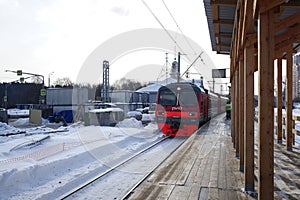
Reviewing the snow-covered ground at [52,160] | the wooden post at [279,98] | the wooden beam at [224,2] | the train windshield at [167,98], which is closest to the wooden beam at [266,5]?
the wooden beam at [224,2]

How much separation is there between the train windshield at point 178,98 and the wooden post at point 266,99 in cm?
1102

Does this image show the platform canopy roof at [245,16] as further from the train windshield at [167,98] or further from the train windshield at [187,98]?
the train windshield at [167,98]

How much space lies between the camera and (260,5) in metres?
3.24

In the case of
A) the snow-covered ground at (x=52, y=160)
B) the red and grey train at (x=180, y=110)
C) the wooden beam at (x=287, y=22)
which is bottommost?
the snow-covered ground at (x=52, y=160)

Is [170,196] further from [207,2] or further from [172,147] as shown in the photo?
[172,147]

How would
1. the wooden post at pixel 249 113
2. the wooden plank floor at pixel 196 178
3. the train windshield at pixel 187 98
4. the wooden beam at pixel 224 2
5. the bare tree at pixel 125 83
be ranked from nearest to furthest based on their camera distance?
the wooden post at pixel 249 113 < the wooden plank floor at pixel 196 178 < the wooden beam at pixel 224 2 < the train windshield at pixel 187 98 < the bare tree at pixel 125 83

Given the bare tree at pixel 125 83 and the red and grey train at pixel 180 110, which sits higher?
the bare tree at pixel 125 83

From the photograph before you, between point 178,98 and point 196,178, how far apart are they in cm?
903

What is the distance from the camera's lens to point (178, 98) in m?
14.7

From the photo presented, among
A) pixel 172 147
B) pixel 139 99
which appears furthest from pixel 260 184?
pixel 139 99

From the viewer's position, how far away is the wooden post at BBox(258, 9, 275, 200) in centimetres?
331

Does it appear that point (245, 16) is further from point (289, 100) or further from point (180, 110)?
point (180, 110)

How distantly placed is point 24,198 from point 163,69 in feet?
110

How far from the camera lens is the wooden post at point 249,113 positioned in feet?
15.5
